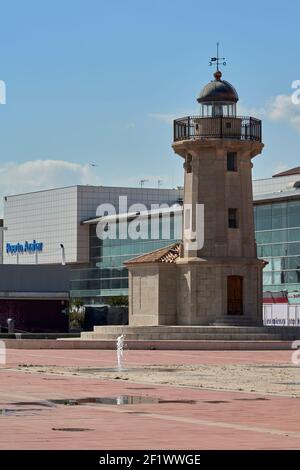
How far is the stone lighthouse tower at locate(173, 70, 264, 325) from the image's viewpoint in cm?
6031

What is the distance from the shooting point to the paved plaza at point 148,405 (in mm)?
16938

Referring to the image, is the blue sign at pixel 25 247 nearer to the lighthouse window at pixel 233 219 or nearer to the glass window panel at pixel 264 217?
the glass window panel at pixel 264 217

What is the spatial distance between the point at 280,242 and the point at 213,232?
34.0 metres

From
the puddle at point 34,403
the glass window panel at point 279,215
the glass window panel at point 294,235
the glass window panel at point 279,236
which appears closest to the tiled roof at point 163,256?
the glass window panel at point 294,235

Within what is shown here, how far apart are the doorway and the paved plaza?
19050mm

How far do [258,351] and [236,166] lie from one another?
11.6m

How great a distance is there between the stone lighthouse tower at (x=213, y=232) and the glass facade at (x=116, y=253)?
160 feet

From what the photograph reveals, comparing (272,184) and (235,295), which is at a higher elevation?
(272,184)

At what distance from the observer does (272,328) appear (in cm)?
5912

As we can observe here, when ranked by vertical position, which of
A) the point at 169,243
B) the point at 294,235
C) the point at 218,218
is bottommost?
the point at 218,218

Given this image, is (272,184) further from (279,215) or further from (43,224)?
(43,224)

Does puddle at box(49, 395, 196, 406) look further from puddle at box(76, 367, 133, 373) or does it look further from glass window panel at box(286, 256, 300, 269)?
glass window panel at box(286, 256, 300, 269)

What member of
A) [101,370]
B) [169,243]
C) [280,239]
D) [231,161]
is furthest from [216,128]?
[169,243]

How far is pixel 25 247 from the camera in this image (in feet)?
481
